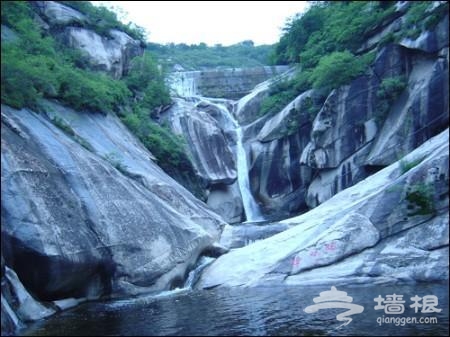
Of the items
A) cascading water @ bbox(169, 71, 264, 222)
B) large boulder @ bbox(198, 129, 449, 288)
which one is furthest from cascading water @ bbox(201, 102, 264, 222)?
large boulder @ bbox(198, 129, 449, 288)

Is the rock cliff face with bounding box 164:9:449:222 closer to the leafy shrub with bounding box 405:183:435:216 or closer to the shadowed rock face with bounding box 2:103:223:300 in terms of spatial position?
the leafy shrub with bounding box 405:183:435:216

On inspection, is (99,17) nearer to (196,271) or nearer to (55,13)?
(55,13)

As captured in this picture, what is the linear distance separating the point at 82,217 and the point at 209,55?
199 feet

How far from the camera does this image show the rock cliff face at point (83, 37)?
29.2 metres

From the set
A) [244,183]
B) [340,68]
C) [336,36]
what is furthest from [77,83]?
[336,36]

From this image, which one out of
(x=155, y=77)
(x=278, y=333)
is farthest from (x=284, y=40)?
(x=278, y=333)

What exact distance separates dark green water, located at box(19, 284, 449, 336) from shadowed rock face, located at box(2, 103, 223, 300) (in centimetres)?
111

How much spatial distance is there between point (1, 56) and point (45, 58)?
6.72 meters

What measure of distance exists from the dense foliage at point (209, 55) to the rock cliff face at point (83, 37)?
95.3 feet

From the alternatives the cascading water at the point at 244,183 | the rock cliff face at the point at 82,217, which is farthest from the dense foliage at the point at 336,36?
the rock cliff face at the point at 82,217

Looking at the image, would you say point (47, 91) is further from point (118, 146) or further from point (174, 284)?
point (174, 284)

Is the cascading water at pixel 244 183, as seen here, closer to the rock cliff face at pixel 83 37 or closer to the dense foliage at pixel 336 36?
the dense foliage at pixel 336 36

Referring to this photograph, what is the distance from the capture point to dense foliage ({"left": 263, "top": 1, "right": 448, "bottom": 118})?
26156 mm

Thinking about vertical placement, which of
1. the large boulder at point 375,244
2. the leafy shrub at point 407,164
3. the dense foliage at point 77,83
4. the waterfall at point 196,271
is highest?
the dense foliage at point 77,83
